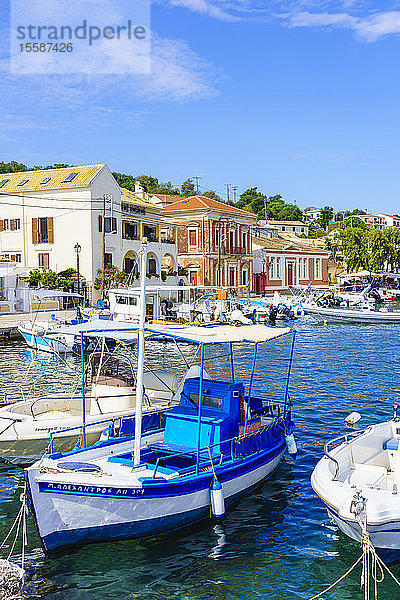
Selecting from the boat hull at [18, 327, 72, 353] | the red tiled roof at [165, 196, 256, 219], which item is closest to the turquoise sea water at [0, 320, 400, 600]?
the boat hull at [18, 327, 72, 353]

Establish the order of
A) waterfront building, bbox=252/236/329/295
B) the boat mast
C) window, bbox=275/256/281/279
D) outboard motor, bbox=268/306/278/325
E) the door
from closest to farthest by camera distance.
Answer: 1. the boat mast
2. outboard motor, bbox=268/306/278/325
3. waterfront building, bbox=252/236/329/295
4. window, bbox=275/256/281/279
5. the door

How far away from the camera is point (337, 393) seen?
2203 cm

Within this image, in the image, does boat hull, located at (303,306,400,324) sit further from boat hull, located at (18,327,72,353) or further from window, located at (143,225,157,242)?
boat hull, located at (18,327,72,353)

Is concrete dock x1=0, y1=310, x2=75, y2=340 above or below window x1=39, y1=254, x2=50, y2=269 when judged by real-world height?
below

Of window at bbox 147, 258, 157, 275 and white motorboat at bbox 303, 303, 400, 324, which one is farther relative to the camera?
window at bbox 147, 258, 157, 275

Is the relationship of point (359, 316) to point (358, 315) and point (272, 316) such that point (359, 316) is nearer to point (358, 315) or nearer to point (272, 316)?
point (358, 315)

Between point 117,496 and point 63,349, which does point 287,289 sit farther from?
point 117,496

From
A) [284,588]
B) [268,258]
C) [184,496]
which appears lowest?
[284,588]

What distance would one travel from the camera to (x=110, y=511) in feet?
31.9

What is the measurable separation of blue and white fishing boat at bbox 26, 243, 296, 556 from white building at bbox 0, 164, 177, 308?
35.1 m

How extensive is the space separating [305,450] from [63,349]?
1959 centimetres

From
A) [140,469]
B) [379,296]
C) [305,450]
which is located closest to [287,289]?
[379,296]

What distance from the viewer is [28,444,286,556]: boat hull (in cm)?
935

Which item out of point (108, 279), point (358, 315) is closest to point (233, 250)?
point (358, 315)
